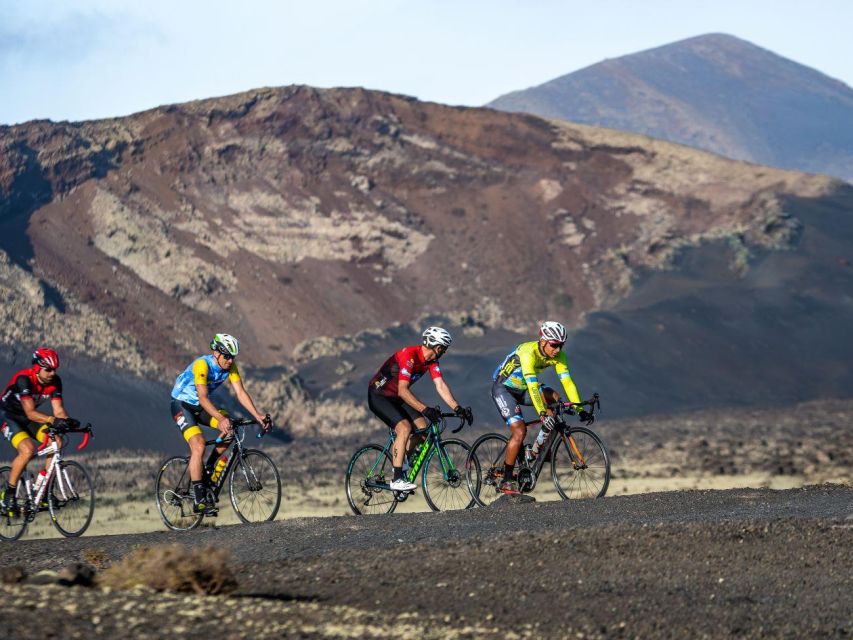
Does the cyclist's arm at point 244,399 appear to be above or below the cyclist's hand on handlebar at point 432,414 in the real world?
above

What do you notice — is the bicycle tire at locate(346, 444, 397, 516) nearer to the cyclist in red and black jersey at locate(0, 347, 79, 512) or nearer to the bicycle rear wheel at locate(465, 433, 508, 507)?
the bicycle rear wheel at locate(465, 433, 508, 507)

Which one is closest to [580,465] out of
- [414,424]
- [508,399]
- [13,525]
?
[508,399]

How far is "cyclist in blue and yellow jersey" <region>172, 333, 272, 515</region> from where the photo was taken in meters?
12.5

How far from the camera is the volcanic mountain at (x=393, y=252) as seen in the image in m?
43.7

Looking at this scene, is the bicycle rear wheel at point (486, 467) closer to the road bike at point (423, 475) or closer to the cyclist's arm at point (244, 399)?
the road bike at point (423, 475)

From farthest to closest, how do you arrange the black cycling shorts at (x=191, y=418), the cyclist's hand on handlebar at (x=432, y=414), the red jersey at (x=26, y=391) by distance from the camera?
the cyclist's hand on handlebar at (x=432, y=414)
the red jersey at (x=26, y=391)
the black cycling shorts at (x=191, y=418)

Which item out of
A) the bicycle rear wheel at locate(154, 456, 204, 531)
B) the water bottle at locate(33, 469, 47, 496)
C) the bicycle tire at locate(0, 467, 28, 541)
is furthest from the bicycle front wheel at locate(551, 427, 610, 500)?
the bicycle tire at locate(0, 467, 28, 541)

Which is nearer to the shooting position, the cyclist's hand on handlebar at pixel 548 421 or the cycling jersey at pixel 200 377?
the cycling jersey at pixel 200 377

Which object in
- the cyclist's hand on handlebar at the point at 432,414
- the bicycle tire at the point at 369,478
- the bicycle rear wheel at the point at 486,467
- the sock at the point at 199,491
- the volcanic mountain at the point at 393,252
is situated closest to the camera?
the sock at the point at 199,491

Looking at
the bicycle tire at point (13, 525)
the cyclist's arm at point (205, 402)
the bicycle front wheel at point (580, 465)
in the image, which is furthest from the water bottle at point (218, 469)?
the bicycle front wheel at point (580, 465)

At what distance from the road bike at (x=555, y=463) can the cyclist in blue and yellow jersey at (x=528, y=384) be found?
0.13 metres

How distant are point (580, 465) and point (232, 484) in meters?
3.88

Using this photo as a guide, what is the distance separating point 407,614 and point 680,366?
38.4 metres

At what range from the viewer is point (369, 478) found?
13.6m
